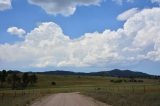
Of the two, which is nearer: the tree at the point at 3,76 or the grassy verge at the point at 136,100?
the grassy verge at the point at 136,100

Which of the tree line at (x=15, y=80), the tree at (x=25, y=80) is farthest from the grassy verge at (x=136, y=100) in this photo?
the tree at (x=25, y=80)

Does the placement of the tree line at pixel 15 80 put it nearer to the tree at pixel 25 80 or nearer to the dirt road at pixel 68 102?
the tree at pixel 25 80

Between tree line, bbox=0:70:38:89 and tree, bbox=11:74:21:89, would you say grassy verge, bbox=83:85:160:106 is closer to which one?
tree line, bbox=0:70:38:89

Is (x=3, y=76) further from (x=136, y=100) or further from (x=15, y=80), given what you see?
(x=136, y=100)

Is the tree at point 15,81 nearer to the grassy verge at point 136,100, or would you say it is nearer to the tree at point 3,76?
the tree at point 3,76

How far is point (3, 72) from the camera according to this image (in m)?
168

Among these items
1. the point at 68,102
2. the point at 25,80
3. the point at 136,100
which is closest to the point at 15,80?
the point at 25,80

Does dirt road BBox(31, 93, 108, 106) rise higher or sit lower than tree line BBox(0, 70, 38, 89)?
lower

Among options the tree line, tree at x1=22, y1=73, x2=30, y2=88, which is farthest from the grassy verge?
tree at x1=22, y1=73, x2=30, y2=88

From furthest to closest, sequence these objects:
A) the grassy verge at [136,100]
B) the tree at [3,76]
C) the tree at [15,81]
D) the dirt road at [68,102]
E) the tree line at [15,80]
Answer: the tree at [15,81], the tree line at [15,80], the tree at [3,76], the dirt road at [68,102], the grassy verge at [136,100]

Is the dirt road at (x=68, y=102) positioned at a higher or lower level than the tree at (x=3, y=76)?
lower

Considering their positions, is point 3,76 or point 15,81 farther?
point 15,81

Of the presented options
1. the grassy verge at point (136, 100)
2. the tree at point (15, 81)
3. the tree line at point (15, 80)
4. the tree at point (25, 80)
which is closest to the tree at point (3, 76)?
the tree line at point (15, 80)

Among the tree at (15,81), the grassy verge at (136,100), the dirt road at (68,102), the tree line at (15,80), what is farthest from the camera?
the tree at (15,81)
